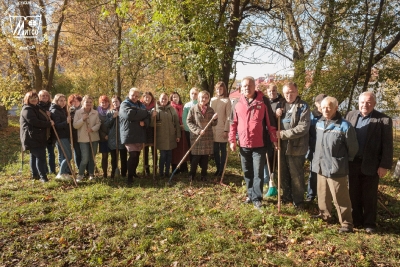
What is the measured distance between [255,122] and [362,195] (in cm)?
194

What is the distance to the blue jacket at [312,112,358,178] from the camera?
4.13m

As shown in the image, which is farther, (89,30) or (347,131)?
(89,30)

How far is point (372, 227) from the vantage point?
4.38 m

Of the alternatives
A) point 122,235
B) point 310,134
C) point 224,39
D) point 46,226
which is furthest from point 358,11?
point 46,226

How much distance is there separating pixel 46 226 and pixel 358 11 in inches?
361

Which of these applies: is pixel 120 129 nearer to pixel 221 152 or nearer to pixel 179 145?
pixel 179 145

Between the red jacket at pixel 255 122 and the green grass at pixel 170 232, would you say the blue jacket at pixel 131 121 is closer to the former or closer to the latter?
the green grass at pixel 170 232

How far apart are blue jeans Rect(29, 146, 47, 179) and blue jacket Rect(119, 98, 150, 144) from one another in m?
1.85

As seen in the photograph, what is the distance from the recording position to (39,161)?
655 centimetres

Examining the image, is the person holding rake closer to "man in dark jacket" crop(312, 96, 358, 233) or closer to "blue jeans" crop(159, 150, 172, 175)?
"blue jeans" crop(159, 150, 172, 175)

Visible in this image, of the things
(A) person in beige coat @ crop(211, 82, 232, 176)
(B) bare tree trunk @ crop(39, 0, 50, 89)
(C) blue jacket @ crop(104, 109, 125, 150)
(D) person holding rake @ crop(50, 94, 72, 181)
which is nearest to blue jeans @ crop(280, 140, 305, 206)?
(A) person in beige coat @ crop(211, 82, 232, 176)

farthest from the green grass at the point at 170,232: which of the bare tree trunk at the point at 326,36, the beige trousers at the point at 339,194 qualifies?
the bare tree trunk at the point at 326,36

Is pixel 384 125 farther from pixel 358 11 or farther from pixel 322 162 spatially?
pixel 358 11
